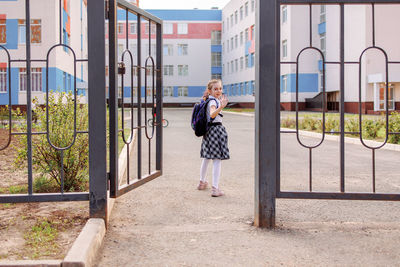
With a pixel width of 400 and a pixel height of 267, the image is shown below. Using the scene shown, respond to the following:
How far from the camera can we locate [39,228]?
392 centimetres

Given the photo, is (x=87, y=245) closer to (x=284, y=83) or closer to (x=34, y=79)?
(x=34, y=79)

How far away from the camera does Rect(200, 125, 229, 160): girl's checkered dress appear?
19.2ft

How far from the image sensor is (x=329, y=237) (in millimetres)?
3936

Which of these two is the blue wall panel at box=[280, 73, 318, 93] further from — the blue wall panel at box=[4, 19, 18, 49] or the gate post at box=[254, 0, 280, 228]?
the gate post at box=[254, 0, 280, 228]

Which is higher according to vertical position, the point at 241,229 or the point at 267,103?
the point at 267,103

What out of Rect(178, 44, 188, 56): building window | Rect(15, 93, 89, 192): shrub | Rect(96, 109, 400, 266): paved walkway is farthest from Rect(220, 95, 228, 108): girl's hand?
Rect(178, 44, 188, 56): building window

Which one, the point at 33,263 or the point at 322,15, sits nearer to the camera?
the point at 33,263

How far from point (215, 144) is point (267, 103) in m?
1.85

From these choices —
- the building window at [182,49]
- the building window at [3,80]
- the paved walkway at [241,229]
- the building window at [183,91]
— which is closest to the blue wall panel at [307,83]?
the building window at [3,80]

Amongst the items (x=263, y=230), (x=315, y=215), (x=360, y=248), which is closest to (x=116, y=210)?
(x=263, y=230)

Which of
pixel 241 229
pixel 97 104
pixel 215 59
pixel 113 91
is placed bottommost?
pixel 241 229

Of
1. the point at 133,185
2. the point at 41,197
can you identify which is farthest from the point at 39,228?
the point at 133,185

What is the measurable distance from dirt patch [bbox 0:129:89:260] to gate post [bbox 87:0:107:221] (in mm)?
355

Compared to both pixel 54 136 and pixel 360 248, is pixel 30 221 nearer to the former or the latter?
pixel 54 136
